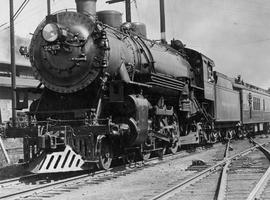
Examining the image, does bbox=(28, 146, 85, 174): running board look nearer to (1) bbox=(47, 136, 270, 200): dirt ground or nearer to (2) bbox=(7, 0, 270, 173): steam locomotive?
(2) bbox=(7, 0, 270, 173): steam locomotive

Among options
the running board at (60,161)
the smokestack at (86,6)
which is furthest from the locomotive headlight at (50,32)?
the running board at (60,161)

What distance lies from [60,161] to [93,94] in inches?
71.5

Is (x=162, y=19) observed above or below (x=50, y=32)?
above

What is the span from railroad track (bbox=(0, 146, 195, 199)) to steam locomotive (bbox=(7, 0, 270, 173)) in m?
0.28

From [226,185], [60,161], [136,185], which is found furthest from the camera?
[60,161]

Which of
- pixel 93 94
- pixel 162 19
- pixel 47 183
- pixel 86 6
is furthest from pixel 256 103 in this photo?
pixel 47 183

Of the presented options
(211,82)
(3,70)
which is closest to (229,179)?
(211,82)

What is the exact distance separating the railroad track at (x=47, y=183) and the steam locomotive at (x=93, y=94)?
28cm

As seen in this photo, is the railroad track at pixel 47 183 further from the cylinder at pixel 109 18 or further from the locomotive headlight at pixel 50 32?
the cylinder at pixel 109 18

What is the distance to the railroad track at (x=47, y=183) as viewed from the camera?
7245 millimetres

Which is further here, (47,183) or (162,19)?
(162,19)

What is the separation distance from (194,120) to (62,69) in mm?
6950

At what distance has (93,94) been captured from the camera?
9945mm

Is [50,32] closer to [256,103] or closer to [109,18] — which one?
[109,18]
